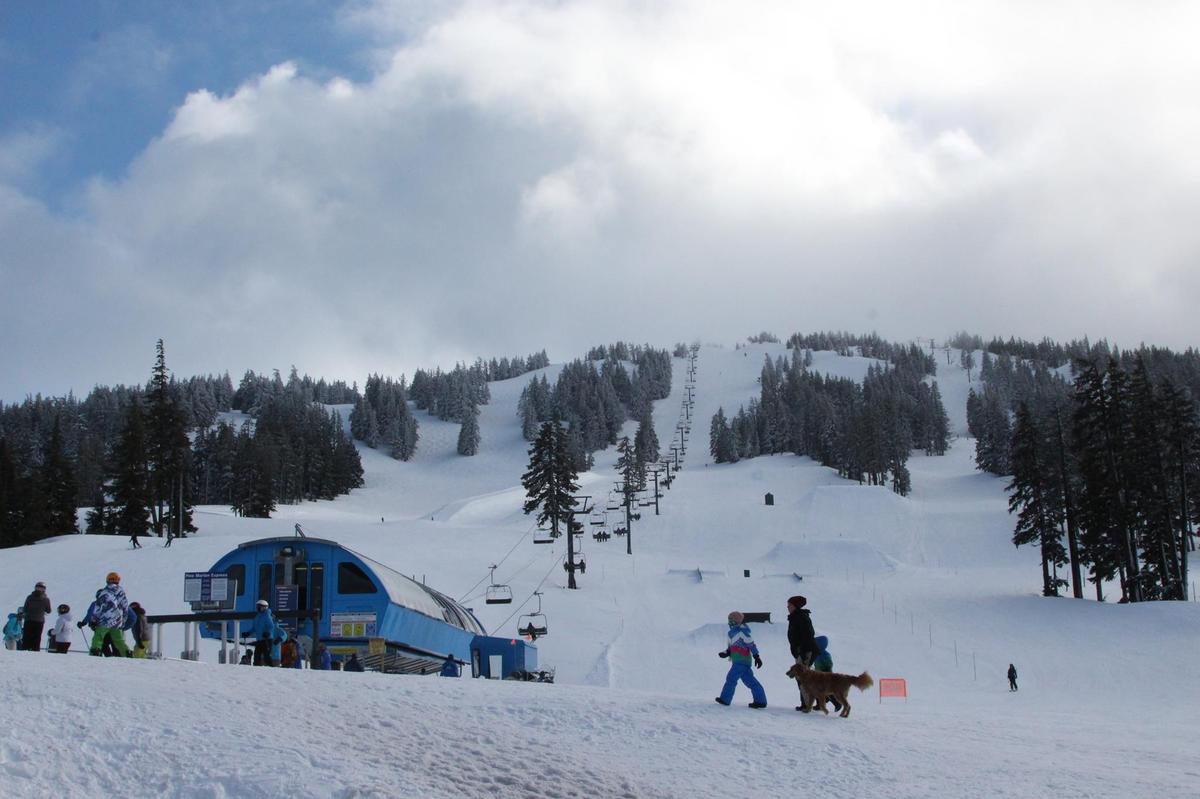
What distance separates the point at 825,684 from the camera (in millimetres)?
12852

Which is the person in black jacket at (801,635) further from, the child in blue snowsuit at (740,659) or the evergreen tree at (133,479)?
the evergreen tree at (133,479)

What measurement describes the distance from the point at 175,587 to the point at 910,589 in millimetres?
40207

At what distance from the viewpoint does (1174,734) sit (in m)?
16.2

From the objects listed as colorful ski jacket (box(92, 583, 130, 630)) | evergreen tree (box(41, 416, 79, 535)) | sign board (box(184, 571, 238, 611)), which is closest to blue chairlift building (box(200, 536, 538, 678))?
sign board (box(184, 571, 238, 611))

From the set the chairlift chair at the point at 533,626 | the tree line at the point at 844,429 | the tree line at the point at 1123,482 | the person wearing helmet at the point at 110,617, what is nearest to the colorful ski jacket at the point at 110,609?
the person wearing helmet at the point at 110,617

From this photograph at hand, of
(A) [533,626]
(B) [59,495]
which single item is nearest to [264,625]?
(A) [533,626]

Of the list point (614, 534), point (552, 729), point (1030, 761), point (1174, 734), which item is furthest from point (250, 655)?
point (614, 534)

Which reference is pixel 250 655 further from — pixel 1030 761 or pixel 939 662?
pixel 939 662

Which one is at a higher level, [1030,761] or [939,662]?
[1030,761]

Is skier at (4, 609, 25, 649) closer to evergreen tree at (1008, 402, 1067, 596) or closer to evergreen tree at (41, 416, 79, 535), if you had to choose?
evergreen tree at (1008, 402, 1067, 596)

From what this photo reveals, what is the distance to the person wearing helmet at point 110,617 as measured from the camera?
15398 mm

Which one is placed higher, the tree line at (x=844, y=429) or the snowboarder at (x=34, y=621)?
the tree line at (x=844, y=429)

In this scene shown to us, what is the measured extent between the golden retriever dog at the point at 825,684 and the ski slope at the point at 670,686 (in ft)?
1.47

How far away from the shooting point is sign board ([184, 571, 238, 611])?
19.8m
